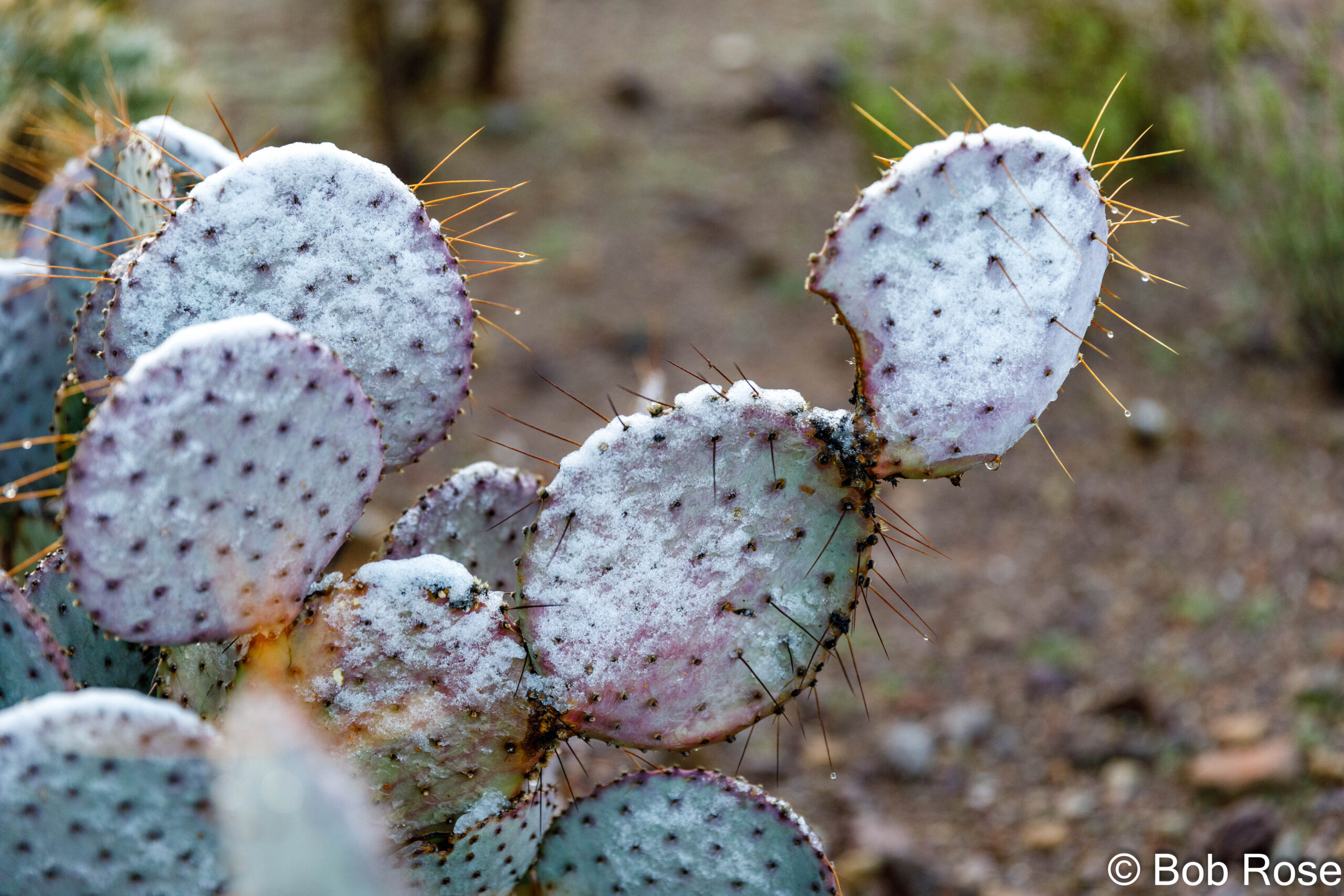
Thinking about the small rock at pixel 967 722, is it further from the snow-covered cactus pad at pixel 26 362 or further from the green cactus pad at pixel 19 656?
the green cactus pad at pixel 19 656

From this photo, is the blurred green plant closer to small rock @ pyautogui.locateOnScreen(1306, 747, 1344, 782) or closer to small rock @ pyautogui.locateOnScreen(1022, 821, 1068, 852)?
small rock @ pyautogui.locateOnScreen(1022, 821, 1068, 852)

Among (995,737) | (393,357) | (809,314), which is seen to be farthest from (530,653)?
(809,314)

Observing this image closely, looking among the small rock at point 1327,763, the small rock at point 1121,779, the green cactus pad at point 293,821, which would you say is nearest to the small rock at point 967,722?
the small rock at point 1121,779

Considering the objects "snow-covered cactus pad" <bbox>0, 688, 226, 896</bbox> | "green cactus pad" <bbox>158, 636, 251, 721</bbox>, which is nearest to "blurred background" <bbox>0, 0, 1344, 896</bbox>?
"green cactus pad" <bbox>158, 636, 251, 721</bbox>

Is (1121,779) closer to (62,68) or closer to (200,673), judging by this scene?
(200,673)

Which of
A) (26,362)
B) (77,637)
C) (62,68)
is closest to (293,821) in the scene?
(77,637)

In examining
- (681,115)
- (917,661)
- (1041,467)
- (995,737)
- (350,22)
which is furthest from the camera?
(681,115)

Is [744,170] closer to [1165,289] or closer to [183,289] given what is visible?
[1165,289]
